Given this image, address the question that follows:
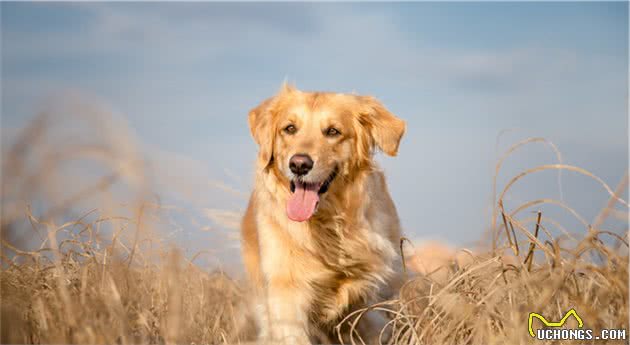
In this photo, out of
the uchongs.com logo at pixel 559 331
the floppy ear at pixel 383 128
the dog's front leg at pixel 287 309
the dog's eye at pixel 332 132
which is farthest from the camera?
the floppy ear at pixel 383 128

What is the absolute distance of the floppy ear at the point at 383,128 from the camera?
14.5ft

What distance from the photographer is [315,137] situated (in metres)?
4.12

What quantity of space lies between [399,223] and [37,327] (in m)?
2.77

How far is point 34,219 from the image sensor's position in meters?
3.00

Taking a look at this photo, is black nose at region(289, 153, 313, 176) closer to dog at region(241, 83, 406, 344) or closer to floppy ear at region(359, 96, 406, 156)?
dog at region(241, 83, 406, 344)

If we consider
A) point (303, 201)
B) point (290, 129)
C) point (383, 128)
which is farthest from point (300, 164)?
point (383, 128)

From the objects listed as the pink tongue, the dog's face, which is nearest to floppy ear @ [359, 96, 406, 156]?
the dog's face

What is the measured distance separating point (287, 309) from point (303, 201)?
70 cm

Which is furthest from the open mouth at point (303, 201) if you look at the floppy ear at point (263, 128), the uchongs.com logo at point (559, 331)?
the uchongs.com logo at point (559, 331)

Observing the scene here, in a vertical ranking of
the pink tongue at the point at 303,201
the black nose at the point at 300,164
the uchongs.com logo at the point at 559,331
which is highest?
the black nose at the point at 300,164

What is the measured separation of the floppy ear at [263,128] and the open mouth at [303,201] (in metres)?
0.32

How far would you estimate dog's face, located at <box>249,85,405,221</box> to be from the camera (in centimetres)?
401

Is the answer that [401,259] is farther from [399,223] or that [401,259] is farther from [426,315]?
[426,315]

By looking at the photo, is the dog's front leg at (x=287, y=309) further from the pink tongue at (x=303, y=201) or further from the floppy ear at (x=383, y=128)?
the floppy ear at (x=383, y=128)
